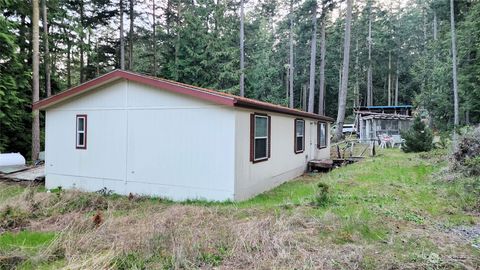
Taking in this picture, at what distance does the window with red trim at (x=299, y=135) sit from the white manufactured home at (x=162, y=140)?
3.77 ft

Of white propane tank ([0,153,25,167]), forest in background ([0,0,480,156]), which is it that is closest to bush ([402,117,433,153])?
forest in background ([0,0,480,156])

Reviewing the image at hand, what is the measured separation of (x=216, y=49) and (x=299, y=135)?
1377cm

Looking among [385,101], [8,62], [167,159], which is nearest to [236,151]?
[167,159]

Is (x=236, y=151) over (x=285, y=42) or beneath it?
beneath

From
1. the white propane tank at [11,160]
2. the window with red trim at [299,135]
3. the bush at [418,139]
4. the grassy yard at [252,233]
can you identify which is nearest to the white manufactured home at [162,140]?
the grassy yard at [252,233]

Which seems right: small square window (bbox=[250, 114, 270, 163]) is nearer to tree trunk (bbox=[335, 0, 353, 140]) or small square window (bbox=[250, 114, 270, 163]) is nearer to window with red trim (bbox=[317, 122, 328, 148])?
window with red trim (bbox=[317, 122, 328, 148])

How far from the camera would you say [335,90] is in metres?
38.2

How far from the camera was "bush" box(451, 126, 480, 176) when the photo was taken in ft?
27.8

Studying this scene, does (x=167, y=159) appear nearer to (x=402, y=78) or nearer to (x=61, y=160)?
(x=61, y=160)

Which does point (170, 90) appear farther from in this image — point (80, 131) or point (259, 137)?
point (80, 131)

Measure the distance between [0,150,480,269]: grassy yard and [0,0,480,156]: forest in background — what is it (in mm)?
8428

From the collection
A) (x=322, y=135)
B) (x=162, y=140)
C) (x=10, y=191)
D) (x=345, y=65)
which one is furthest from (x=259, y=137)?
(x=345, y=65)

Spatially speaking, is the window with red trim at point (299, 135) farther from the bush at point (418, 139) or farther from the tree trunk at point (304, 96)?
the tree trunk at point (304, 96)

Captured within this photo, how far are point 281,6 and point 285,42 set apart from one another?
19.6 ft
